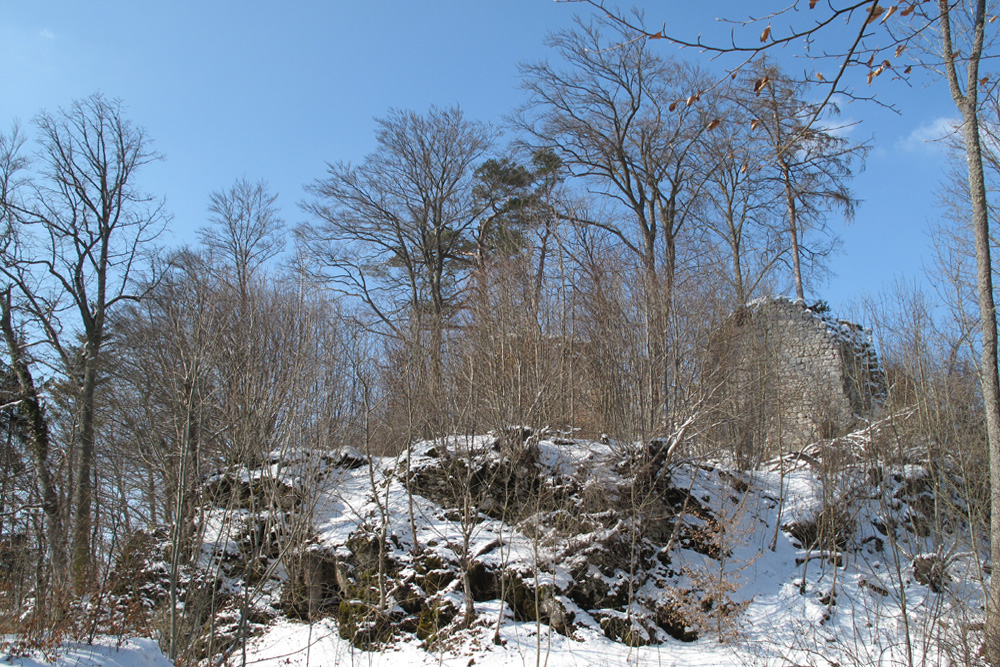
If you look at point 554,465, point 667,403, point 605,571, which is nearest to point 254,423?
point 554,465

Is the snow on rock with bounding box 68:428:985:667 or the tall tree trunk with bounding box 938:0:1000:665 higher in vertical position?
the tall tree trunk with bounding box 938:0:1000:665

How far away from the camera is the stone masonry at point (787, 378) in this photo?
42.4ft

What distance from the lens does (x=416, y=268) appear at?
847 inches

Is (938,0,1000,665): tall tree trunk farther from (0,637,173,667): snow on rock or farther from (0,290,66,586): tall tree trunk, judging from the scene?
(0,290,66,586): tall tree trunk

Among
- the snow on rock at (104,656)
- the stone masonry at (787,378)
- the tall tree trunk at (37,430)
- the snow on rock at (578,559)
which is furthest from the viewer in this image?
the tall tree trunk at (37,430)

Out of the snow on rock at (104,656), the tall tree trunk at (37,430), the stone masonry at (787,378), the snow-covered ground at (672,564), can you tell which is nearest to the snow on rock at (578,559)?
the snow-covered ground at (672,564)

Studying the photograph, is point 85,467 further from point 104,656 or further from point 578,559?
point 578,559

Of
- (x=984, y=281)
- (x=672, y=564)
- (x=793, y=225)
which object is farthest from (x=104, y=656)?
(x=793, y=225)

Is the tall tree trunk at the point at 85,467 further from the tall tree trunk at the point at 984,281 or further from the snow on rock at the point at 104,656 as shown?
the tall tree trunk at the point at 984,281

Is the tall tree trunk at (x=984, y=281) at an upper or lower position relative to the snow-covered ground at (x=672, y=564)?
upper

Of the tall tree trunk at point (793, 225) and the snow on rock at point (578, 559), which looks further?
the tall tree trunk at point (793, 225)

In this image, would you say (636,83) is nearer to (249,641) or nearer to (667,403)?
(667,403)

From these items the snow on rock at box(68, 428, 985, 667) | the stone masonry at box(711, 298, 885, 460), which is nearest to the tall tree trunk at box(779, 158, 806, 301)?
the stone masonry at box(711, 298, 885, 460)

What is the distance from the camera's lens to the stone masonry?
1292 centimetres
